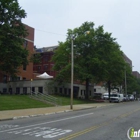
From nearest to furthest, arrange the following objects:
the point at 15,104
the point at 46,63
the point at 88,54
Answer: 1. the point at 15,104
2. the point at 88,54
3. the point at 46,63

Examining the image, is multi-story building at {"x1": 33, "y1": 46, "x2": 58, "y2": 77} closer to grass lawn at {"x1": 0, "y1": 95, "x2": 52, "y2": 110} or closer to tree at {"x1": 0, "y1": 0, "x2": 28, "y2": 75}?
tree at {"x1": 0, "y1": 0, "x2": 28, "y2": 75}

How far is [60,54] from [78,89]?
48.0 ft

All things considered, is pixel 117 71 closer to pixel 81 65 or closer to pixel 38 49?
pixel 81 65

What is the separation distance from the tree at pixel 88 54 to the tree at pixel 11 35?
10.8 m

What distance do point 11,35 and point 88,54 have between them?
16.2m

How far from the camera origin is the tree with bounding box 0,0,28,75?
3362cm

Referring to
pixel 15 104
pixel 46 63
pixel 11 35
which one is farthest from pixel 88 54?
pixel 46 63

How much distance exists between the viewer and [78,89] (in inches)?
2346

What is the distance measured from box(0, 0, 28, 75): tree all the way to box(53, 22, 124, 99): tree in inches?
427

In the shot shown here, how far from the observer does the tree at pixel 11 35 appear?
3362 centimetres

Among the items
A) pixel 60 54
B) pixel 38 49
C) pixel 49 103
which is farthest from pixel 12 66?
pixel 38 49

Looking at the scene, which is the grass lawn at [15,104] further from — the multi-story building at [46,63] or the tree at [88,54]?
the multi-story building at [46,63]

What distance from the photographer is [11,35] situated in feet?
117

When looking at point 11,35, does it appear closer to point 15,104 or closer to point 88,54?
point 15,104
